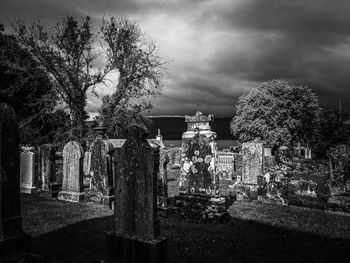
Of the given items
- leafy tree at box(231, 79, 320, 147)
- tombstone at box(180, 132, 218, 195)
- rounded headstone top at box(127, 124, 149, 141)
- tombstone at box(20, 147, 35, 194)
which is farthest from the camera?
leafy tree at box(231, 79, 320, 147)

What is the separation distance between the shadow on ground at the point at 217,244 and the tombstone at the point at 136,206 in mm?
817

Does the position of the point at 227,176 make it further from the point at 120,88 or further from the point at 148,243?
the point at 148,243

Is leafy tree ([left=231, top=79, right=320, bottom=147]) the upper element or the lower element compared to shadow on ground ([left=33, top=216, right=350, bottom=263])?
upper

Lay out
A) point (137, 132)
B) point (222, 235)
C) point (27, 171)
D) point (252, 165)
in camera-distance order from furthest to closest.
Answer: point (27, 171) → point (252, 165) → point (222, 235) → point (137, 132)

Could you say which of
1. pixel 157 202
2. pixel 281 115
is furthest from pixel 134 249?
pixel 281 115

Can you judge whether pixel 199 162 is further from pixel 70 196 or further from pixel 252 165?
pixel 70 196

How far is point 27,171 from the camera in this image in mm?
11664

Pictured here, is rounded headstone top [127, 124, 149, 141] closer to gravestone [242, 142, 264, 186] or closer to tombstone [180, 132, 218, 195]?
tombstone [180, 132, 218, 195]

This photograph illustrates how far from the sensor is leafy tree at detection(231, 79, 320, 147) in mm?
38250

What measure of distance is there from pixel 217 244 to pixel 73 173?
6.33 m

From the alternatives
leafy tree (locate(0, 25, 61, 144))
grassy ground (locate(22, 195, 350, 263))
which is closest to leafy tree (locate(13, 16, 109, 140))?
leafy tree (locate(0, 25, 61, 144))

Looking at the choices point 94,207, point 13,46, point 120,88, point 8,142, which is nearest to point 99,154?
point 94,207

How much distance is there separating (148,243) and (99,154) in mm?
6692

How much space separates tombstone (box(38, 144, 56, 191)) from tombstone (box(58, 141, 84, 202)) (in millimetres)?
1238
